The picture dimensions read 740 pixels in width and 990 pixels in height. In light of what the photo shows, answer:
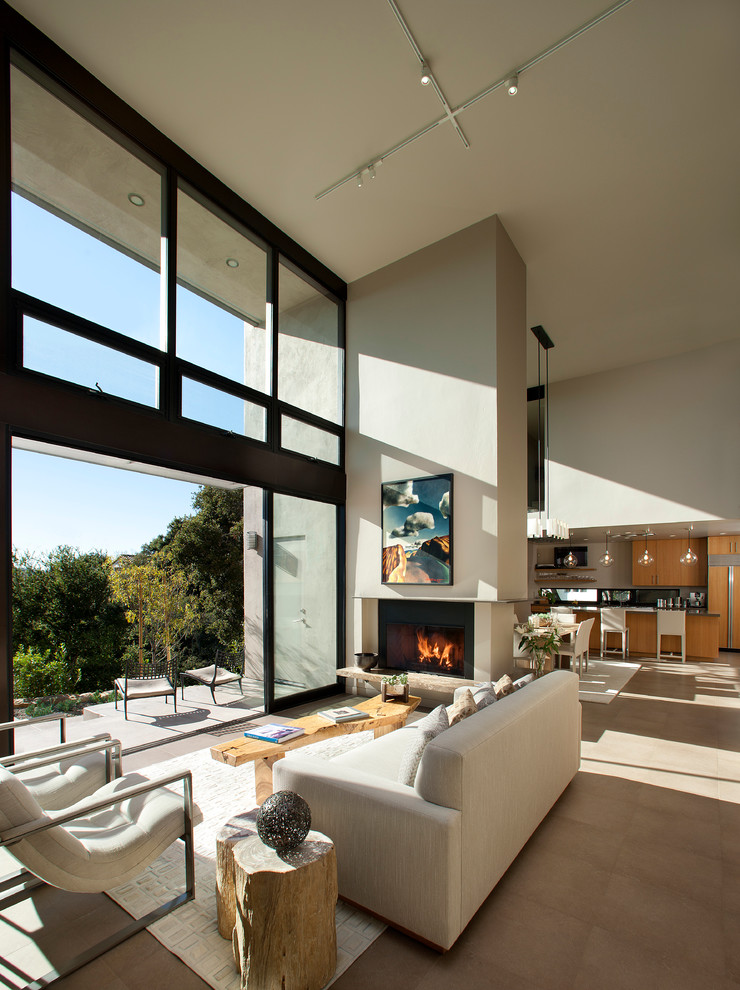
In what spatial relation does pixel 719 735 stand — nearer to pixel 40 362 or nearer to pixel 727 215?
pixel 727 215

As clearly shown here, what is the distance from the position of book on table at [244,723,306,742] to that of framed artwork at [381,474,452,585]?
101 inches

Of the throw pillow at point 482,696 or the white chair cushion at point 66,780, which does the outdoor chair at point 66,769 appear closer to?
the white chair cushion at point 66,780

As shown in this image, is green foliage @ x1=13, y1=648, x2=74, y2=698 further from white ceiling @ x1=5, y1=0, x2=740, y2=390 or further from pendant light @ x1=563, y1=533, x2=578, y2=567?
pendant light @ x1=563, y1=533, x2=578, y2=567

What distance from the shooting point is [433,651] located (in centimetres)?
590

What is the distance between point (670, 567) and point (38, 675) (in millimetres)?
11143

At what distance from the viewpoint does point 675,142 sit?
4566mm

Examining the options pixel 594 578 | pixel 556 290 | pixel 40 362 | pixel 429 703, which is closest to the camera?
pixel 40 362

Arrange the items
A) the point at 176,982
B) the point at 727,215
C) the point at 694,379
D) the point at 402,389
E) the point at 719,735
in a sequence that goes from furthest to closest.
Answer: the point at 694,379
the point at 402,389
the point at 727,215
the point at 719,735
the point at 176,982

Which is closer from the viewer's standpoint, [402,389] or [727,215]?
[727,215]

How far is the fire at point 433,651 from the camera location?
579 centimetres

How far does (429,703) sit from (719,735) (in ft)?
8.76

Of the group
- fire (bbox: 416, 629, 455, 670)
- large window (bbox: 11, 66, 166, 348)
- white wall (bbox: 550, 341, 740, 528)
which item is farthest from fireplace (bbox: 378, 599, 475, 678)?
white wall (bbox: 550, 341, 740, 528)

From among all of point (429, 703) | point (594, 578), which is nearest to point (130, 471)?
point (429, 703)

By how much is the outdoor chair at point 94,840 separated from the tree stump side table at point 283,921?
0.54 metres
